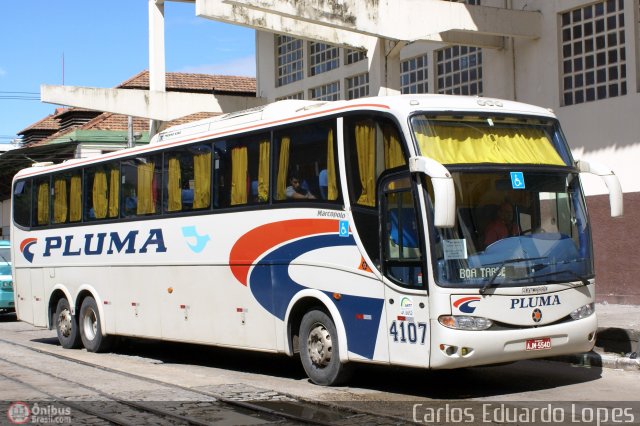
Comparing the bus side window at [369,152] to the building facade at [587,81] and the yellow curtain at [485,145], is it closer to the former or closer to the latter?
the yellow curtain at [485,145]

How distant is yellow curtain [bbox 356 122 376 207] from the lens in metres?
11.0

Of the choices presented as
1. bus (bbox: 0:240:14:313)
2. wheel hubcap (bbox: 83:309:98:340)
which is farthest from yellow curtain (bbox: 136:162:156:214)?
bus (bbox: 0:240:14:313)

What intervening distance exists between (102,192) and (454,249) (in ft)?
27.0

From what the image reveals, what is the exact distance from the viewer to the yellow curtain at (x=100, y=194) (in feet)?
54.3

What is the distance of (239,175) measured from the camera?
13.2 meters

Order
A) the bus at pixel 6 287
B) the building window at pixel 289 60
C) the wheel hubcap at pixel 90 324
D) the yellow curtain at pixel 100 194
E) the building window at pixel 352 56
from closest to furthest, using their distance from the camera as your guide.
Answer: the yellow curtain at pixel 100 194
the wheel hubcap at pixel 90 324
the bus at pixel 6 287
the building window at pixel 352 56
the building window at pixel 289 60

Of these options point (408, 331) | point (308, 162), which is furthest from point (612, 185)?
point (308, 162)

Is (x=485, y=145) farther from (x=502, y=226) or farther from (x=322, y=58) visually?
(x=322, y=58)

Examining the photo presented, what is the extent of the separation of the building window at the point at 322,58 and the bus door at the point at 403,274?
1654 centimetres

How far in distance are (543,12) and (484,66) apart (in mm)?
1865

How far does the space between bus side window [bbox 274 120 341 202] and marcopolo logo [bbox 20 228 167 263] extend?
3.24m

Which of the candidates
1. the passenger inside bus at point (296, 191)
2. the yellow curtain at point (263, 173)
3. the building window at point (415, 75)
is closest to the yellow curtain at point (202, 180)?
the yellow curtain at point (263, 173)

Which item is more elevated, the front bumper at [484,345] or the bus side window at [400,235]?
the bus side window at [400,235]

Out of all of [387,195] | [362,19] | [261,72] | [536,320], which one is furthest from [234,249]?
[261,72]
